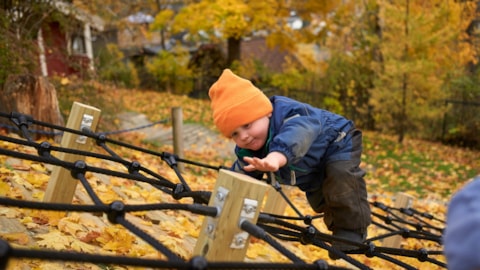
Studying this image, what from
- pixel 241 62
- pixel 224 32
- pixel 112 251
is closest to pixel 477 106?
pixel 224 32

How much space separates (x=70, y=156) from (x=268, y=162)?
65.5 inches

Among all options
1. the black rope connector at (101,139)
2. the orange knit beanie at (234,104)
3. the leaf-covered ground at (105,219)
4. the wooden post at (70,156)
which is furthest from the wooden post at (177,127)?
the orange knit beanie at (234,104)

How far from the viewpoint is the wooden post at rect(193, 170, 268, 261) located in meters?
1.33

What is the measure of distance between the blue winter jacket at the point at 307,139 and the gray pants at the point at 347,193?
0.06m

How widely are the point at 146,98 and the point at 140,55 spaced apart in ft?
30.7

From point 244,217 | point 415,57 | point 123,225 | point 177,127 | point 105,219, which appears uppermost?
point 415,57

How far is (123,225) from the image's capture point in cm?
137

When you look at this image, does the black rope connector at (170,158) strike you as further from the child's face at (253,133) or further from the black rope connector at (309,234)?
the black rope connector at (309,234)

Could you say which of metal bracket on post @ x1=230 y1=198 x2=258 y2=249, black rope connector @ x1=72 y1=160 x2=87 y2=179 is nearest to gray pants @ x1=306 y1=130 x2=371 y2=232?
metal bracket on post @ x1=230 y1=198 x2=258 y2=249

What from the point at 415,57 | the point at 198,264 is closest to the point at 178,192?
the point at 198,264

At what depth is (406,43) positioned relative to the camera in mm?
12227

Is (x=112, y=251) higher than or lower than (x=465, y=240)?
lower

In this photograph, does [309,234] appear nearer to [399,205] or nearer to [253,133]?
[253,133]

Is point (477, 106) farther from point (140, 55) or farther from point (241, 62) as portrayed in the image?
point (140, 55)
